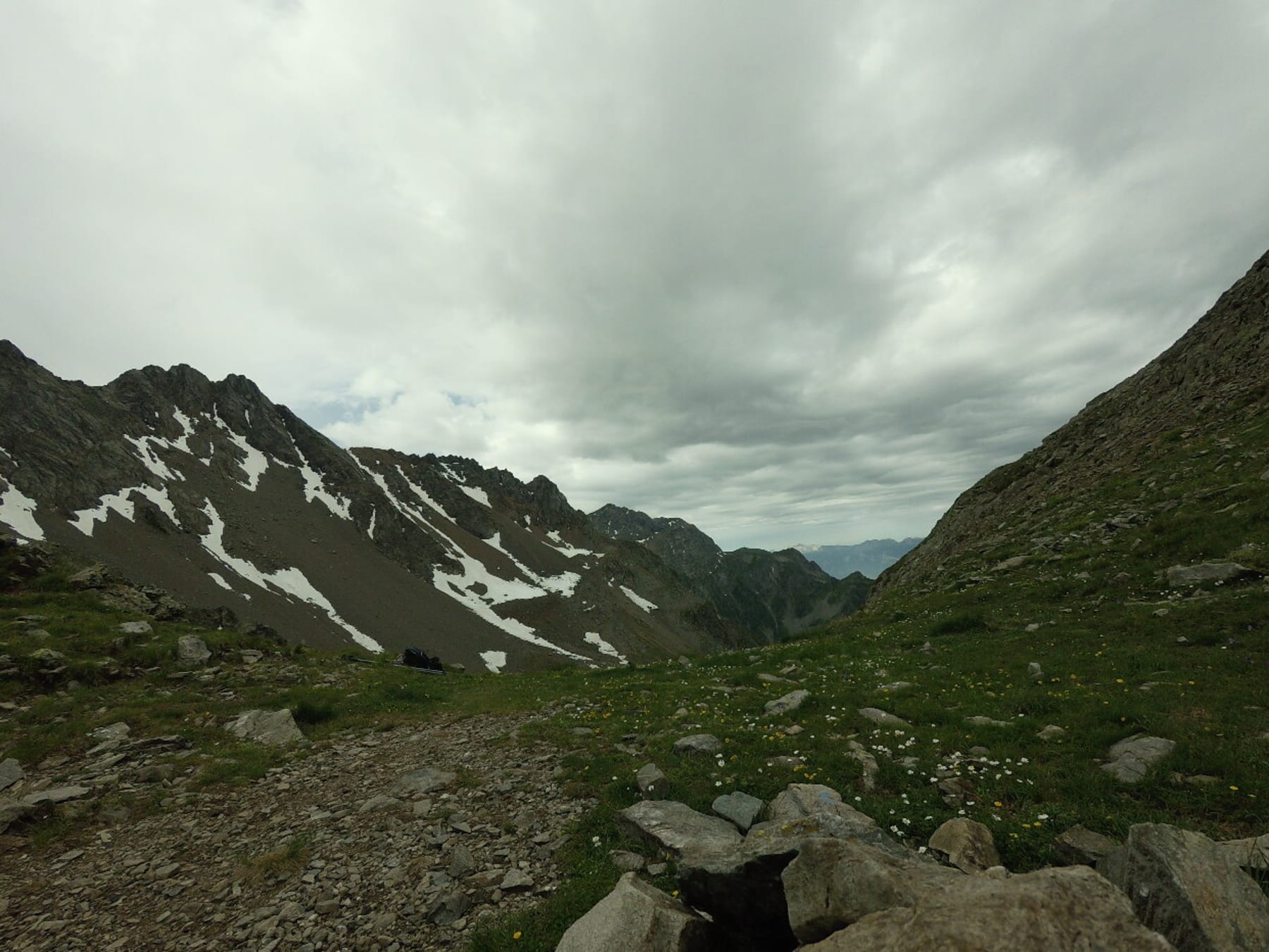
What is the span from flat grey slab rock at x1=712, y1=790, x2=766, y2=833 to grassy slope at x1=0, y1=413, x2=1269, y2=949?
55cm

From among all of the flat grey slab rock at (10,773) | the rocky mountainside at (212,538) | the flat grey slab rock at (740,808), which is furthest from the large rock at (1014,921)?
the rocky mountainside at (212,538)

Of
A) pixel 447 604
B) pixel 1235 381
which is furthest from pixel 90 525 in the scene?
pixel 1235 381

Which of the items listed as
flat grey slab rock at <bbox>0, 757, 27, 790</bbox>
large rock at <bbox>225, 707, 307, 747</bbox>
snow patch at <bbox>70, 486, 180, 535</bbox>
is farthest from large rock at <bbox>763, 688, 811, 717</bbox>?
snow patch at <bbox>70, 486, 180, 535</bbox>

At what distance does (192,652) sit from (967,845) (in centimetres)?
2694

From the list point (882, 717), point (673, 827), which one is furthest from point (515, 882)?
point (882, 717)

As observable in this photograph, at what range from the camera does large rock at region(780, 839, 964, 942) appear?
5.08 m

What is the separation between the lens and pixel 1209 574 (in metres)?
18.2

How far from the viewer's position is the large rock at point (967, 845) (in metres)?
7.38

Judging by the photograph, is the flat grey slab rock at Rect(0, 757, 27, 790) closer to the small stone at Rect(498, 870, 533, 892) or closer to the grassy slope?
the grassy slope

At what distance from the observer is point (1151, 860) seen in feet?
16.4

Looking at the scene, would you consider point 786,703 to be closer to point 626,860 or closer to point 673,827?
point 673,827

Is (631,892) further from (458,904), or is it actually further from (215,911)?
(215,911)

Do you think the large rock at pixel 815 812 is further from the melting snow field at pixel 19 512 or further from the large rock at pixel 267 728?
the melting snow field at pixel 19 512

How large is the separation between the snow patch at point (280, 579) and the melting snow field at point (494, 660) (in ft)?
93.0
